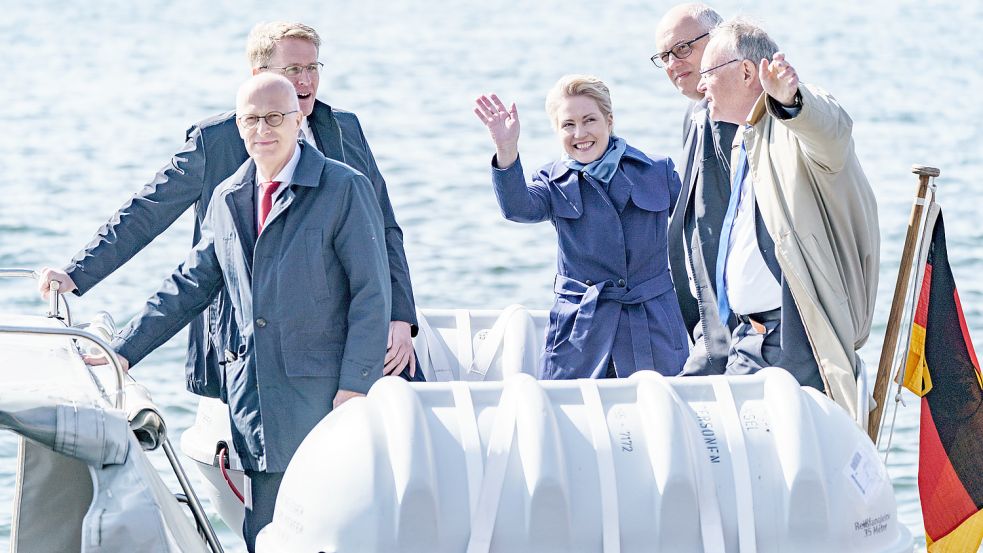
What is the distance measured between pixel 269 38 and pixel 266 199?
2.12 ft

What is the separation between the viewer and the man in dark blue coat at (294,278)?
3607 mm

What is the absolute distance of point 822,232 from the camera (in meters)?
3.57

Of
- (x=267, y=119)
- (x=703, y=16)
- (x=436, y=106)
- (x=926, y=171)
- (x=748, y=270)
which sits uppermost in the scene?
(x=703, y=16)

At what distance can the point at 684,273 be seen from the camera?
→ 4.21 m

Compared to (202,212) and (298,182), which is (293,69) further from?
(298,182)

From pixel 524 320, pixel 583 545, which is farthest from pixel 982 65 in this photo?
pixel 583 545

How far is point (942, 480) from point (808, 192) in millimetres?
999

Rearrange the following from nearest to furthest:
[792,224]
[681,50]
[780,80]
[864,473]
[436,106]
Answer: [864,473]
[780,80]
[792,224]
[681,50]
[436,106]

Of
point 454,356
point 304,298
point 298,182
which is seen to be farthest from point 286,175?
point 454,356

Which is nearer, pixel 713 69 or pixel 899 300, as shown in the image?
pixel 713 69

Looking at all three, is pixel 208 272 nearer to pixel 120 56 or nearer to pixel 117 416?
pixel 117 416

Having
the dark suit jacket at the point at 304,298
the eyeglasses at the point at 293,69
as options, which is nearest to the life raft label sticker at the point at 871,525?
the dark suit jacket at the point at 304,298

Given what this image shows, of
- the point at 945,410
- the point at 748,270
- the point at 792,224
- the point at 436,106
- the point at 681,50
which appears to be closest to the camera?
the point at 792,224

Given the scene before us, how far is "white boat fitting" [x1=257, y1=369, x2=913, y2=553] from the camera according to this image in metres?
2.99
